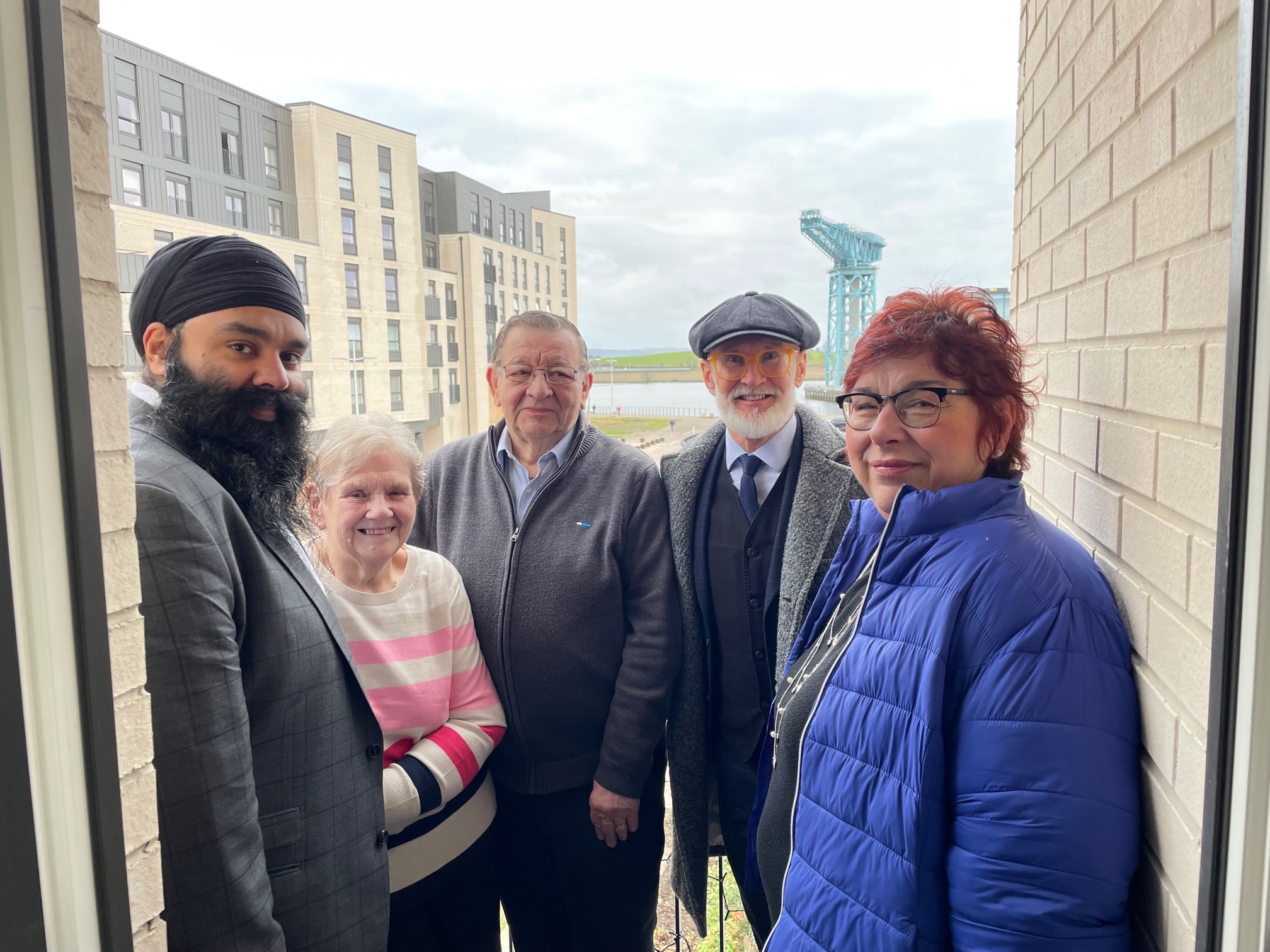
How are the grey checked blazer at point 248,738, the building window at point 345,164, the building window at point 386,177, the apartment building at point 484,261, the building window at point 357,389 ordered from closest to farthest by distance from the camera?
the grey checked blazer at point 248,738 < the building window at point 357,389 < the building window at point 345,164 < the building window at point 386,177 < the apartment building at point 484,261

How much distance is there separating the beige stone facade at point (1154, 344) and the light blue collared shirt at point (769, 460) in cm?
67

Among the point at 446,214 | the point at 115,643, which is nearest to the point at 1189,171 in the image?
the point at 115,643

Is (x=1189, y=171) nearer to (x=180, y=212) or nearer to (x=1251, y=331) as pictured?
(x=1251, y=331)

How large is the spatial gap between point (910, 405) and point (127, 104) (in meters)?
2.01

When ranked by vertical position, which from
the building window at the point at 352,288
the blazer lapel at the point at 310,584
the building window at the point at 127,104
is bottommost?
the blazer lapel at the point at 310,584

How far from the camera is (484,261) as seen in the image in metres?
3.30

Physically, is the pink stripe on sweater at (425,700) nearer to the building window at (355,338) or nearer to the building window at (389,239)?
the building window at (355,338)

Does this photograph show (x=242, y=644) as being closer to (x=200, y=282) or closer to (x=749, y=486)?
(x=200, y=282)

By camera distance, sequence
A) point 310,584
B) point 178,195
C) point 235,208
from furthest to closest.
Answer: point 235,208 → point 178,195 → point 310,584

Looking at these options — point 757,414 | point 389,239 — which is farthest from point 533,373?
point 389,239

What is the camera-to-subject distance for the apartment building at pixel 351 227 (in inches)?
75.3

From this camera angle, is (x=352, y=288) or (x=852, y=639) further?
(x=352, y=288)

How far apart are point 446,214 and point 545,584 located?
2156 mm

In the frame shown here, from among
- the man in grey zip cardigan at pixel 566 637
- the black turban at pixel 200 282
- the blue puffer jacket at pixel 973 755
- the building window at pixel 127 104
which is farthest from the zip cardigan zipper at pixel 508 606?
the building window at pixel 127 104
